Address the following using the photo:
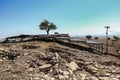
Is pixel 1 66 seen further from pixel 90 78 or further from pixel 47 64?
pixel 90 78

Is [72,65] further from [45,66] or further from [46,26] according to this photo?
→ [46,26]

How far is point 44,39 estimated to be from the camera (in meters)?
22.1

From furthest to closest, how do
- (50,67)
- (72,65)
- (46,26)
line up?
(46,26) < (72,65) < (50,67)

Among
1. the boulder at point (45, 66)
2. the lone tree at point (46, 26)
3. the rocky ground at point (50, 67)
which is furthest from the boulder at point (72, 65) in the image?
the lone tree at point (46, 26)

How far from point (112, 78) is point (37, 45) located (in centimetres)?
901

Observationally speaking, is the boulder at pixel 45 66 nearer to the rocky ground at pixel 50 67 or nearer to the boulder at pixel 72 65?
the rocky ground at pixel 50 67

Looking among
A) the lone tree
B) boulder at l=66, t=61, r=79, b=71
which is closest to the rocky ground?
boulder at l=66, t=61, r=79, b=71

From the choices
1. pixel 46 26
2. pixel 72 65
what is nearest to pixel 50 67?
pixel 72 65

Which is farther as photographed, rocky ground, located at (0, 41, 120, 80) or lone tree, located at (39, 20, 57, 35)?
lone tree, located at (39, 20, 57, 35)

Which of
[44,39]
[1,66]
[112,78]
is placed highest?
[44,39]

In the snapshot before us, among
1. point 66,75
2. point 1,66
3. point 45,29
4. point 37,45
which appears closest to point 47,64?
point 66,75

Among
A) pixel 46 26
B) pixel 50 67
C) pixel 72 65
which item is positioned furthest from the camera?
pixel 46 26

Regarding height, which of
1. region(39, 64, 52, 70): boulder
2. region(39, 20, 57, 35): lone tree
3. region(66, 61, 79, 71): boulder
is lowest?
region(66, 61, 79, 71): boulder

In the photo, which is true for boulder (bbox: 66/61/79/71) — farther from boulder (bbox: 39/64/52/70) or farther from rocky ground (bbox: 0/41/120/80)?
boulder (bbox: 39/64/52/70)
